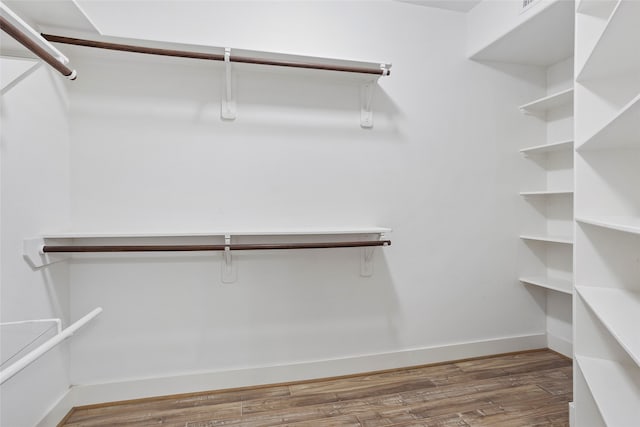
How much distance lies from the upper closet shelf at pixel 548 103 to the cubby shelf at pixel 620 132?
76 cm

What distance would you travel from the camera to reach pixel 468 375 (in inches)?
85.5

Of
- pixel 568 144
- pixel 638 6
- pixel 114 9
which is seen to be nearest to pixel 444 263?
pixel 568 144

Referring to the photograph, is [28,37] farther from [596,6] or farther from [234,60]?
[596,6]

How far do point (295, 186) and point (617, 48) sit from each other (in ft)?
5.06

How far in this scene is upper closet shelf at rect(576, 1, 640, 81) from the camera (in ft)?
3.67

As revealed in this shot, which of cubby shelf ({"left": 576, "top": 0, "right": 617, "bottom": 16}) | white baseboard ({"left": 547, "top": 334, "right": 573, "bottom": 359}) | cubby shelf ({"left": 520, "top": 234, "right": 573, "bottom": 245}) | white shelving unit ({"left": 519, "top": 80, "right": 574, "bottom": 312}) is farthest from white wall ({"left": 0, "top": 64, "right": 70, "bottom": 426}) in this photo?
white baseboard ({"left": 547, "top": 334, "right": 573, "bottom": 359})

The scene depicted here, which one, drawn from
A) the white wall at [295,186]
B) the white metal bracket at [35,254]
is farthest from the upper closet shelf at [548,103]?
the white metal bracket at [35,254]

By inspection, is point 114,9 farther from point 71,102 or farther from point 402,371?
point 402,371

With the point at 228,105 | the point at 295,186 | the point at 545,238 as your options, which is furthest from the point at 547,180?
the point at 228,105

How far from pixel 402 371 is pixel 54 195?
2.15 m

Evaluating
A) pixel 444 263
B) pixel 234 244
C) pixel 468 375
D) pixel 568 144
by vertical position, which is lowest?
pixel 468 375

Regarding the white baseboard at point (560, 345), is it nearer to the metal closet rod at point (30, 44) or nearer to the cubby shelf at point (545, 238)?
the cubby shelf at point (545, 238)

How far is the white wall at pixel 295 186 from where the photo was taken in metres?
1.86

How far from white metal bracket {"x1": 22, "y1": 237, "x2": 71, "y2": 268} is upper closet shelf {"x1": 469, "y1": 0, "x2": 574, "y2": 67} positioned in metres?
2.65
